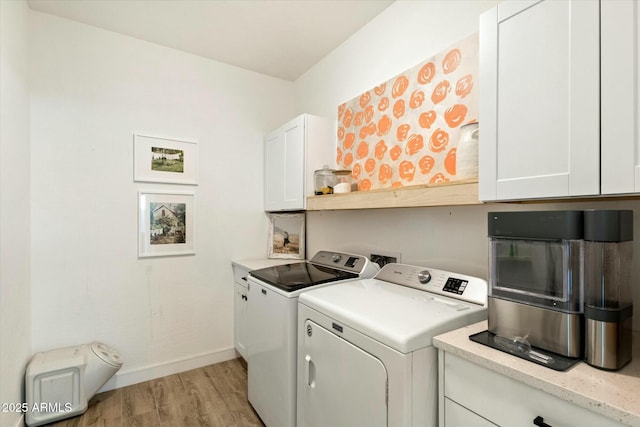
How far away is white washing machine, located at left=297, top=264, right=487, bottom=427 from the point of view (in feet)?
3.45

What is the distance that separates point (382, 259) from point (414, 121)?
0.92m

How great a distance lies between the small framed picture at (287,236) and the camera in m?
3.01

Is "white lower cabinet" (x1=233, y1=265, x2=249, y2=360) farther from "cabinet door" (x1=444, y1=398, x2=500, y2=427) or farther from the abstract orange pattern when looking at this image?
"cabinet door" (x1=444, y1=398, x2=500, y2=427)

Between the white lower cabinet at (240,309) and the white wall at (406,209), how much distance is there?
71 cm

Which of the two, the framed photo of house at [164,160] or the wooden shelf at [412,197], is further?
the framed photo of house at [164,160]

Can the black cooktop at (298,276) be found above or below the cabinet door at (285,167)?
below

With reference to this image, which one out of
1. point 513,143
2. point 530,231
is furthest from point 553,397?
point 513,143

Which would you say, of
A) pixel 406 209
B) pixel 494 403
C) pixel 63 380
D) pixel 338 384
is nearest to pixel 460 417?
pixel 494 403

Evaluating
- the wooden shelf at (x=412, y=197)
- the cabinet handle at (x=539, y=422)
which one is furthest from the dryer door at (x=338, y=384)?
the wooden shelf at (x=412, y=197)

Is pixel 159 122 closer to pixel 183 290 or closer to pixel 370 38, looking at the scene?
pixel 183 290

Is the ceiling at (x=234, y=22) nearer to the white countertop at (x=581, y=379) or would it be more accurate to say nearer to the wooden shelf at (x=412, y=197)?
the wooden shelf at (x=412, y=197)

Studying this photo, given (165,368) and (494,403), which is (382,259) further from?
(165,368)

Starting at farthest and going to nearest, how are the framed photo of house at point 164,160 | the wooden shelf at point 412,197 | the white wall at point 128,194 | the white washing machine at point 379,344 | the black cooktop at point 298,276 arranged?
the framed photo of house at point 164,160
the white wall at point 128,194
the black cooktop at point 298,276
the wooden shelf at point 412,197
the white washing machine at point 379,344

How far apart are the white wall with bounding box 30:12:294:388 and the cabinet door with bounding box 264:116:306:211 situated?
17 cm
